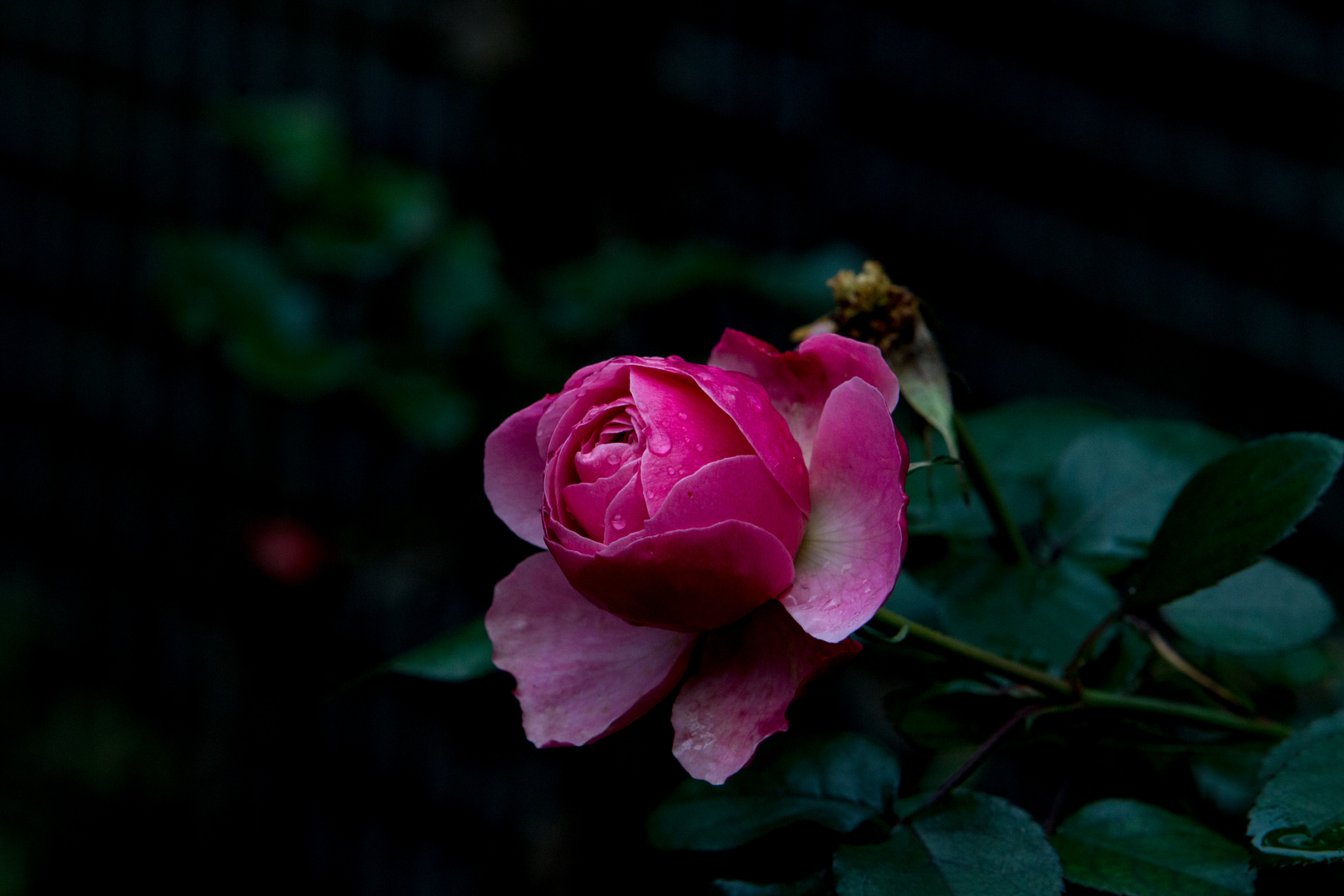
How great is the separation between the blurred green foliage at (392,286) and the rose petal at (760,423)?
74cm

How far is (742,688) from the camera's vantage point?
0.35 meters

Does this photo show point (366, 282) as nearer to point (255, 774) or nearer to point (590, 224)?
point (590, 224)

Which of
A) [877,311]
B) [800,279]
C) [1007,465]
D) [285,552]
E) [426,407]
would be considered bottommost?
[285,552]

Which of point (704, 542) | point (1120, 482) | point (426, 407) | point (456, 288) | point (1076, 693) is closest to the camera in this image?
point (704, 542)

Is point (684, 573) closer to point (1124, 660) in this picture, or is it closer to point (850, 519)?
point (850, 519)

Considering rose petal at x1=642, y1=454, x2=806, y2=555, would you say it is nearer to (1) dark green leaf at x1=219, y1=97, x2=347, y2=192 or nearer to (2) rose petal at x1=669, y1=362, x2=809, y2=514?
(2) rose petal at x1=669, y1=362, x2=809, y2=514

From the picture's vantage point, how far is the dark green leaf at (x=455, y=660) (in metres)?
0.44

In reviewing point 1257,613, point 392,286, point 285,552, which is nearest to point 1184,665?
point 1257,613

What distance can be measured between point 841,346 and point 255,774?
1.81m

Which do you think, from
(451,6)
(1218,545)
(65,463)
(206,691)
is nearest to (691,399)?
(1218,545)

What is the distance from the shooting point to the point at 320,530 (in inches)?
65.7

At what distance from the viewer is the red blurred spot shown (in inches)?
60.9

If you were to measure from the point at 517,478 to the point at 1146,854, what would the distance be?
288mm

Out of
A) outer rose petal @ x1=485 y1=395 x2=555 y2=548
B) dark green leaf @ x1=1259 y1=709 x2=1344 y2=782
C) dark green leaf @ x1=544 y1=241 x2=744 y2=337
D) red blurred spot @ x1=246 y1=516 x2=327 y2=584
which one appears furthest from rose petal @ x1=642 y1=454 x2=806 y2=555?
red blurred spot @ x1=246 y1=516 x2=327 y2=584
